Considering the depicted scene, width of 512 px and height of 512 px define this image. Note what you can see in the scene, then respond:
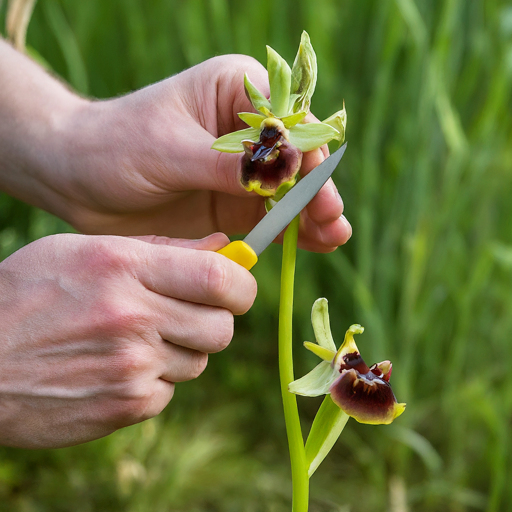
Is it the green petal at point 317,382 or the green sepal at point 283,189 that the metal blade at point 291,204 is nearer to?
the green sepal at point 283,189

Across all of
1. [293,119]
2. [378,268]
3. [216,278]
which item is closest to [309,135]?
[293,119]

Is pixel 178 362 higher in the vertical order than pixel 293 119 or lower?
lower

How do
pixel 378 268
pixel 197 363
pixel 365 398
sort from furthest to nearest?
pixel 378 268, pixel 197 363, pixel 365 398

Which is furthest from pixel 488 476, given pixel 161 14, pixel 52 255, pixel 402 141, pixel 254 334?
pixel 161 14

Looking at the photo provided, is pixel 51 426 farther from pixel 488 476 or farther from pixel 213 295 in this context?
pixel 488 476

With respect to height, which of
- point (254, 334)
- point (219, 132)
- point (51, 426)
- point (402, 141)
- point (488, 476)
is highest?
point (219, 132)

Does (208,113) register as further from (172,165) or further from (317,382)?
(317,382)

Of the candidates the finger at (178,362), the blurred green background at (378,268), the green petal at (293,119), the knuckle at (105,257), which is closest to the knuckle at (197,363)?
the finger at (178,362)
